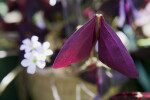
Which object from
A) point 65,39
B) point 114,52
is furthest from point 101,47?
point 65,39

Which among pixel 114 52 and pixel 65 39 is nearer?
pixel 114 52

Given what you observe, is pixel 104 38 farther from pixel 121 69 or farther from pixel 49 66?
pixel 49 66

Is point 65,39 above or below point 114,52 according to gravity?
above

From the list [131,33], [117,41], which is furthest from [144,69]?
[117,41]

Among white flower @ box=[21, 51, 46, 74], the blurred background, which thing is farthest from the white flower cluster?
the blurred background

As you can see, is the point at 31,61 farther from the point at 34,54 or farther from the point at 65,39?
the point at 65,39

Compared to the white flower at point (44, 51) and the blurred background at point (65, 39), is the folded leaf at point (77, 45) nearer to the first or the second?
the white flower at point (44, 51)
